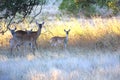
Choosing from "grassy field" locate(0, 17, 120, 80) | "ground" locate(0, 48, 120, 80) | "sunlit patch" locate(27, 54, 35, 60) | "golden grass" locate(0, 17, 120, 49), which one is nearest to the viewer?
"ground" locate(0, 48, 120, 80)

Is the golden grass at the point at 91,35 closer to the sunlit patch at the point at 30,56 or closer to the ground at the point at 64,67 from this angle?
the ground at the point at 64,67

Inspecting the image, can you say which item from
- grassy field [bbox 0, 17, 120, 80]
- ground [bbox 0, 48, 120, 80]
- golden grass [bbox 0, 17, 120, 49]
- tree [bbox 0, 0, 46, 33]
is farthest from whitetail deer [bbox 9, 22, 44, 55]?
ground [bbox 0, 48, 120, 80]

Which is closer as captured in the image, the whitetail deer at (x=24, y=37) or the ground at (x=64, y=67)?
the ground at (x=64, y=67)

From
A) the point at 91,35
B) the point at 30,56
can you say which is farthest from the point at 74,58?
the point at 91,35

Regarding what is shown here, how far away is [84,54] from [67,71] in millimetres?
3180

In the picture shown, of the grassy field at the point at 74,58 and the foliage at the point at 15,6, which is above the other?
the foliage at the point at 15,6

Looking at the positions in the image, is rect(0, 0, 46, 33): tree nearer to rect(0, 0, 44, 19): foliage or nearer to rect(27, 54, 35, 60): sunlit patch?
rect(0, 0, 44, 19): foliage

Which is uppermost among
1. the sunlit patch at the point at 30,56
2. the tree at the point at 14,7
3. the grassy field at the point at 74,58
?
the tree at the point at 14,7

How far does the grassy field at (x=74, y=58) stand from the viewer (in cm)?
1001

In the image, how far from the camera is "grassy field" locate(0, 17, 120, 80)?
1001cm

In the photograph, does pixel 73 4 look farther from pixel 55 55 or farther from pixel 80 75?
pixel 80 75

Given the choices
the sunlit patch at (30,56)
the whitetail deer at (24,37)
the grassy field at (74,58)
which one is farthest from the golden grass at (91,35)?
the sunlit patch at (30,56)

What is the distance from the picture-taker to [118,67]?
10547mm

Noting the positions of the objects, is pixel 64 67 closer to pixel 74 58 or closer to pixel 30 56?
pixel 74 58
